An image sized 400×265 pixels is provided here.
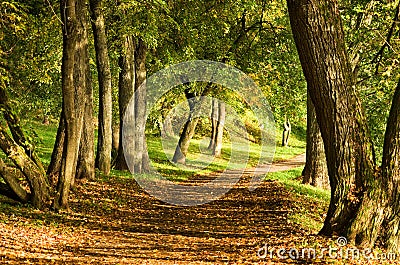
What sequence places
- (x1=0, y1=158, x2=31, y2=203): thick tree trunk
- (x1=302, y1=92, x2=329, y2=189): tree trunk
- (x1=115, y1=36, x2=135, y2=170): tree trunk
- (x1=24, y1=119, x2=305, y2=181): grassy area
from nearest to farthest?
(x1=0, y1=158, x2=31, y2=203): thick tree trunk
(x1=302, y1=92, x2=329, y2=189): tree trunk
(x1=115, y1=36, x2=135, y2=170): tree trunk
(x1=24, y1=119, x2=305, y2=181): grassy area

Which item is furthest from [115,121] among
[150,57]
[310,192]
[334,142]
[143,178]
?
[334,142]

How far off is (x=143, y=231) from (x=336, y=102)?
5.13 m

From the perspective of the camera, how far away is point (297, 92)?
2355 cm

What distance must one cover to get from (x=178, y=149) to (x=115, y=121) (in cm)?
435

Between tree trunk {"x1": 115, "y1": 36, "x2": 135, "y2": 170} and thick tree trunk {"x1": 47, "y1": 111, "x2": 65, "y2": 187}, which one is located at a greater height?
tree trunk {"x1": 115, "y1": 36, "x2": 135, "y2": 170}

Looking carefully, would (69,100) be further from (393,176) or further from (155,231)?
(393,176)

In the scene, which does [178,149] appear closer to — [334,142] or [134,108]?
[134,108]

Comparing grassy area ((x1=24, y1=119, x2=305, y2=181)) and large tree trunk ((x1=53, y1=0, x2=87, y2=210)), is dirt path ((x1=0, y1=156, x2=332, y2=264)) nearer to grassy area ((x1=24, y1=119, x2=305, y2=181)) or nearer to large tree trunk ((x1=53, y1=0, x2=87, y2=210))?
large tree trunk ((x1=53, y1=0, x2=87, y2=210))

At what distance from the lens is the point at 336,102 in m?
8.82

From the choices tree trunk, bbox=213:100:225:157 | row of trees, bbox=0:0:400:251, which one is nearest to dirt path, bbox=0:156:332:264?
row of trees, bbox=0:0:400:251

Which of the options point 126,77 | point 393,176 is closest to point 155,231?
point 393,176

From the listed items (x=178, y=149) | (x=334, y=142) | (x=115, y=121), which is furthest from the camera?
(x=178, y=149)

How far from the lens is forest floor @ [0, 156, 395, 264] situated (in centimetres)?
852

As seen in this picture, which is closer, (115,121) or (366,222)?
(366,222)
